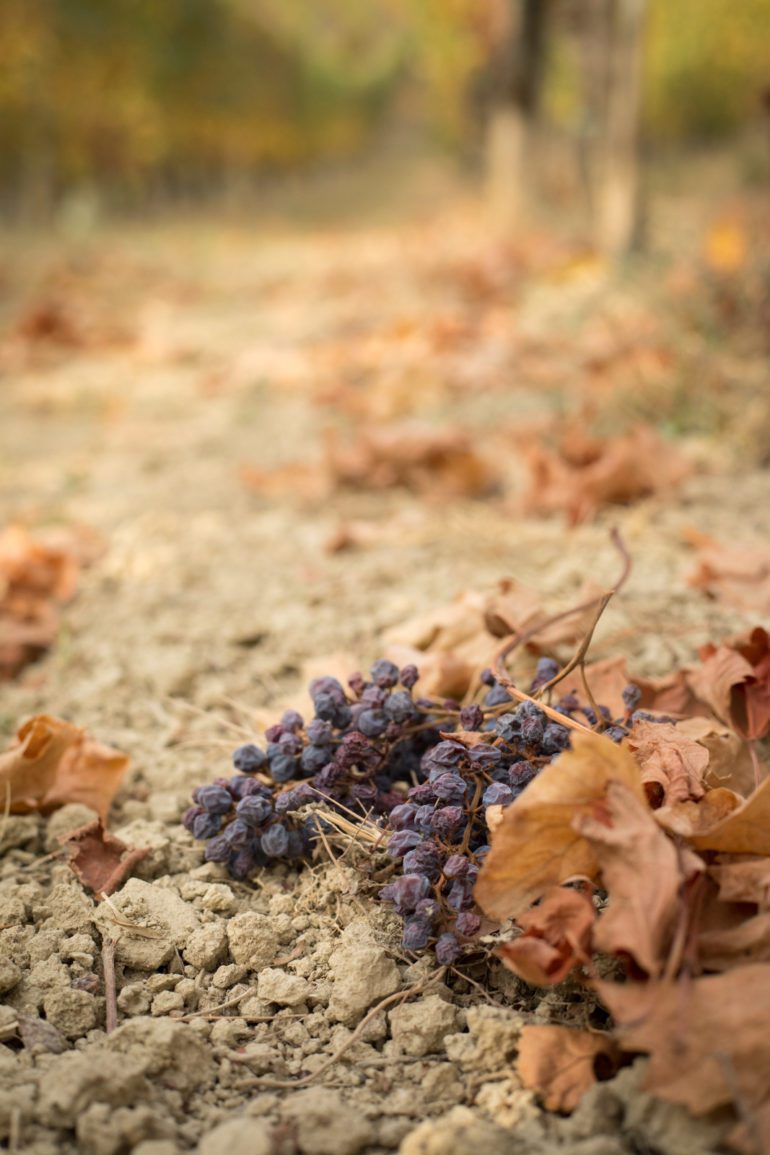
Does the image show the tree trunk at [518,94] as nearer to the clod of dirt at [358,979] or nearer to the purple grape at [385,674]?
the purple grape at [385,674]

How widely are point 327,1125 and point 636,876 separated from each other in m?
0.39

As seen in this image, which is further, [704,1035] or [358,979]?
[358,979]

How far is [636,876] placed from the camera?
96 cm

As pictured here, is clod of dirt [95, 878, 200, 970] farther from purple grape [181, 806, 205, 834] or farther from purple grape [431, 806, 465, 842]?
purple grape [431, 806, 465, 842]

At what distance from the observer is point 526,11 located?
35.5 feet

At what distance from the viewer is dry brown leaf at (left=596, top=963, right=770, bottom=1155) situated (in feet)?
2.85

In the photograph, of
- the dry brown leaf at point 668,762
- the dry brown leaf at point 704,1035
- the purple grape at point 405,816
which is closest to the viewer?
the dry brown leaf at point 704,1035

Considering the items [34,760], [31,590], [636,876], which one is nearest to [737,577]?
[636,876]

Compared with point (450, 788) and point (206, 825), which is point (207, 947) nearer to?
point (206, 825)

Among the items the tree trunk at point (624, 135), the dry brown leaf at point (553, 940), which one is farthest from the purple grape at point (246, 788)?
the tree trunk at point (624, 135)

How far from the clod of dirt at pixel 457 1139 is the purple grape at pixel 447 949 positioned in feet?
0.64

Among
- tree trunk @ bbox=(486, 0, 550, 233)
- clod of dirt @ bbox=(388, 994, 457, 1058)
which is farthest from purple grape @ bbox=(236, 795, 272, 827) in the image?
tree trunk @ bbox=(486, 0, 550, 233)

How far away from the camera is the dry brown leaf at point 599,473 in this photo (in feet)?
8.30

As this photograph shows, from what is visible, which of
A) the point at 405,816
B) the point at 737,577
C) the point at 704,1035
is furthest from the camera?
the point at 737,577
